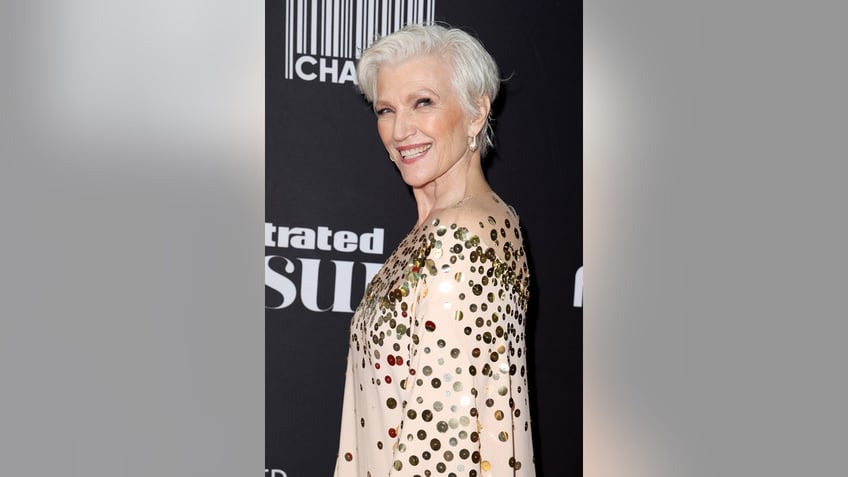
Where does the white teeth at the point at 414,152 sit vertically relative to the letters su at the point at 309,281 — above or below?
above

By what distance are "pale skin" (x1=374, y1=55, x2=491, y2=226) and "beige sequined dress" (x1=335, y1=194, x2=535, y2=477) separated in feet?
0.38

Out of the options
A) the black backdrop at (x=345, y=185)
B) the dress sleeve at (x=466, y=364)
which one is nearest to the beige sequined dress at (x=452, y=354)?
the dress sleeve at (x=466, y=364)

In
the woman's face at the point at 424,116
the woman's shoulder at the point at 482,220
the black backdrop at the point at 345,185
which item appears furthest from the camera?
the black backdrop at the point at 345,185

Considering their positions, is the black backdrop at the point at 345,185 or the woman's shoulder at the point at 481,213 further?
the black backdrop at the point at 345,185

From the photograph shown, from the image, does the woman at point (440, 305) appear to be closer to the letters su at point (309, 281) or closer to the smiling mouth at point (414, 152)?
the smiling mouth at point (414, 152)

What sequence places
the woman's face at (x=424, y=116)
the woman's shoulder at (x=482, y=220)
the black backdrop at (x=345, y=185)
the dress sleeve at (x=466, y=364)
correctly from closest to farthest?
the dress sleeve at (x=466, y=364), the woman's shoulder at (x=482, y=220), the woman's face at (x=424, y=116), the black backdrop at (x=345, y=185)

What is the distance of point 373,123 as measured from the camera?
2904mm

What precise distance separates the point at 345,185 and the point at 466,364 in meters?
1.06

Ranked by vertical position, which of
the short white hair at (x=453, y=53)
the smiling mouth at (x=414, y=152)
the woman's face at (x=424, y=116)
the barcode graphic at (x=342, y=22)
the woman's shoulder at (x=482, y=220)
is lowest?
the woman's shoulder at (x=482, y=220)

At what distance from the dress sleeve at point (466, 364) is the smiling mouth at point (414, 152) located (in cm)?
24

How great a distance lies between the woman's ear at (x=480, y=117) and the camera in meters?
2.30
